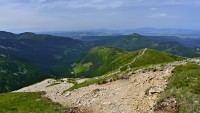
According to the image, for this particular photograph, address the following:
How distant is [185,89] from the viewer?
140 ft

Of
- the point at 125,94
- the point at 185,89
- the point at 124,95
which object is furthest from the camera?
the point at 125,94

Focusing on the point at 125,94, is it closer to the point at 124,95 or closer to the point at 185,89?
the point at 124,95

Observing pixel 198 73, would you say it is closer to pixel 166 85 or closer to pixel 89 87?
pixel 166 85

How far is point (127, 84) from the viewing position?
2112 inches

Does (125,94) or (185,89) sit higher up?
(185,89)

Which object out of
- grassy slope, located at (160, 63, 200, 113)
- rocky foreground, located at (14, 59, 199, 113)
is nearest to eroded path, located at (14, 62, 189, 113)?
rocky foreground, located at (14, 59, 199, 113)

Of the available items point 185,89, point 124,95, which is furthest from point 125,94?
point 185,89

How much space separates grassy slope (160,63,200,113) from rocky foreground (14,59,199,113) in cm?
148

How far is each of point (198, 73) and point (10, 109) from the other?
33.3 meters

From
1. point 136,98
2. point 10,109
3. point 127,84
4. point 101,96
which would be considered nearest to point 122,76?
point 127,84

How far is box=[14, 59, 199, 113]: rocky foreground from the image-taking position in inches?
1748

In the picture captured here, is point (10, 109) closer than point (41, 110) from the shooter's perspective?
No

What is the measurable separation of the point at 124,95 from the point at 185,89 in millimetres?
10502

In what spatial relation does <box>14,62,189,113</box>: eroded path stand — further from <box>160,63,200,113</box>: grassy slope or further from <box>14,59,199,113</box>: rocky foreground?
<box>160,63,200,113</box>: grassy slope
